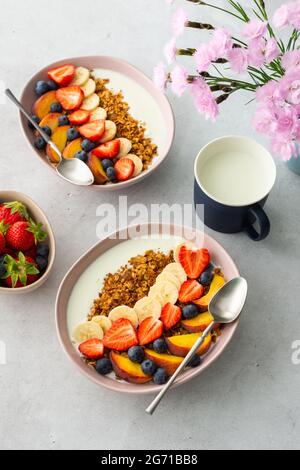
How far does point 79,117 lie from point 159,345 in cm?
51

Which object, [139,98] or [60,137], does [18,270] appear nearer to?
[60,137]

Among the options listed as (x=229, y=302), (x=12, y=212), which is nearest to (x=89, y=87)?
(x=12, y=212)

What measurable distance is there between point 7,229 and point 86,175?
19cm

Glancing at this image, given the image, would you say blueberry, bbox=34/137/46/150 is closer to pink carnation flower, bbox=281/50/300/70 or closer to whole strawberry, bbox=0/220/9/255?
whole strawberry, bbox=0/220/9/255

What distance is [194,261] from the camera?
1.13 metres

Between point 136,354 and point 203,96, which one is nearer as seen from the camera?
point 203,96

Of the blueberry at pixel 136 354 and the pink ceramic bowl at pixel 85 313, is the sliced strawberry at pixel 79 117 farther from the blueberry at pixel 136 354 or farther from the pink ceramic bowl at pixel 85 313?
the blueberry at pixel 136 354

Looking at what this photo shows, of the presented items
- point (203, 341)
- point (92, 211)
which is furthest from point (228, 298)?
point (92, 211)

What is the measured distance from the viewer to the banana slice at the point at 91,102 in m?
1.30

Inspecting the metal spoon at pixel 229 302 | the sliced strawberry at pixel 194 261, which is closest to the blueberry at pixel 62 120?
the sliced strawberry at pixel 194 261

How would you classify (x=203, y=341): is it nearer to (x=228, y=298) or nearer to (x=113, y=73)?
(x=228, y=298)

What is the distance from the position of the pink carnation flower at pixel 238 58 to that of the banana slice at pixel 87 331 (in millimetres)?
517

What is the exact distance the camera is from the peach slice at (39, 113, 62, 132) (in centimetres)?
126

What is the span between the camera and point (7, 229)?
1.13m
